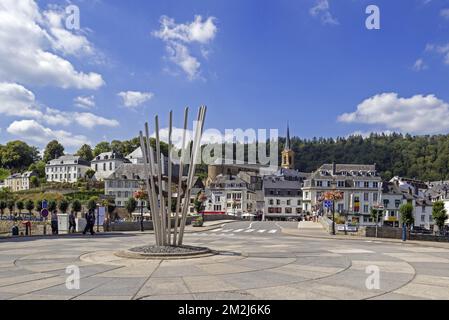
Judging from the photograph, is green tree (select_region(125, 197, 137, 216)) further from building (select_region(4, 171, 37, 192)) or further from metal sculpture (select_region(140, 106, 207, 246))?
metal sculpture (select_region(140, 106, 207, 246))

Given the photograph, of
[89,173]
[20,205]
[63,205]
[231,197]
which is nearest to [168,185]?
[63,205]

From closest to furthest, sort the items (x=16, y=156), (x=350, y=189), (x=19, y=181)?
(x=350, y=189), (x=19, y=181), (x=16, y=156)

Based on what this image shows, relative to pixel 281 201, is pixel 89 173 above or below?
above

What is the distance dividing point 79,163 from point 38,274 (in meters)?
134

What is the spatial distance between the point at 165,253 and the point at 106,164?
124329 millimetres

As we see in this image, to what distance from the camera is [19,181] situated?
137250mm

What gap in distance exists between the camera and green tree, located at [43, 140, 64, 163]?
15812 centimetres

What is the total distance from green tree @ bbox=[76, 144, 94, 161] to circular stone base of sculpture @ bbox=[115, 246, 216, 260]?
145m

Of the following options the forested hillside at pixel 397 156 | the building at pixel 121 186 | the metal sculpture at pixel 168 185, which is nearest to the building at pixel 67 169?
the building at pixel 121 186

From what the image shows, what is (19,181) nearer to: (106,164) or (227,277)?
(106,164)

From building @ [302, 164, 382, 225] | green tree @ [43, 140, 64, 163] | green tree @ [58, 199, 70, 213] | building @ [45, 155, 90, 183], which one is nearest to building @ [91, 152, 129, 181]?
building @ [45, 155, 90, 183]

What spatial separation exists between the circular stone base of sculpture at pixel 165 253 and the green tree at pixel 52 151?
6032 inches

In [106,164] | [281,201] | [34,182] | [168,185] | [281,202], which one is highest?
[106,164]
